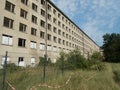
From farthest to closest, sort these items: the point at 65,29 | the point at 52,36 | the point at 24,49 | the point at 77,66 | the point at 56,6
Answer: the point at 65,29 → the point at 56,6 → the point at 52,36 → the point at 24,49 → the point at 77,66

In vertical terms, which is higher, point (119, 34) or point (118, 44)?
point (119, 34)

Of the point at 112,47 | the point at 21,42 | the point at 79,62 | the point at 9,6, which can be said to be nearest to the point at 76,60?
the point at 79,62

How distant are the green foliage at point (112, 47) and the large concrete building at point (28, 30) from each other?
3191cm

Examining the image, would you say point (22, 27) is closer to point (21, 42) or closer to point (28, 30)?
point (28, 30)

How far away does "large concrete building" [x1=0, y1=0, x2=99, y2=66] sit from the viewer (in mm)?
28917

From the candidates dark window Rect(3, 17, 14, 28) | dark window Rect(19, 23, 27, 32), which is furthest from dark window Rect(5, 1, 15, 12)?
dark window Rect(19, 23, 27, 32)

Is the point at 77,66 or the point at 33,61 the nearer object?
the point at 77,66

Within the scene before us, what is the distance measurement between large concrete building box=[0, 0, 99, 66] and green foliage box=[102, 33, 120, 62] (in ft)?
105

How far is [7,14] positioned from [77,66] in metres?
15.3

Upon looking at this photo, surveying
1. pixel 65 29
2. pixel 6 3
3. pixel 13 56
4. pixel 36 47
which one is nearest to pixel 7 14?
pixel 6 3

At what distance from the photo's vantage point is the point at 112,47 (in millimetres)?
77438

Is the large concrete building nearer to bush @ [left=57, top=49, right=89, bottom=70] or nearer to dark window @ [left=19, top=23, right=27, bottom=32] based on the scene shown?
dark window @ [left=19, top=23, right=27, bottom=32]

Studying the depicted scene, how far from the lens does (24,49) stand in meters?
33.5

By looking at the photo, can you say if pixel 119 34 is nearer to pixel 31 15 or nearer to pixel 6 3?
pixel 31 15
